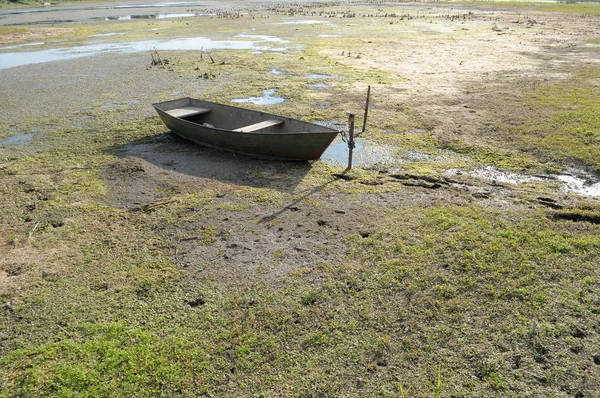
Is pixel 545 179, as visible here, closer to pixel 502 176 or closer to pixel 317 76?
pixel 502 176

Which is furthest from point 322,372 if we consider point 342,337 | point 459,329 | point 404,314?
point 459,329

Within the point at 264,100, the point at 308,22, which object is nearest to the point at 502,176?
the point at 264,100

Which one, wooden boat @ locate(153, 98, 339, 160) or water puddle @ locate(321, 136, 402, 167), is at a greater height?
wooden boat @ locate(153, 98, 339, 160)

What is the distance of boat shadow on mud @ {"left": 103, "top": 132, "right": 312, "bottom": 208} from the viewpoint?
8039mm

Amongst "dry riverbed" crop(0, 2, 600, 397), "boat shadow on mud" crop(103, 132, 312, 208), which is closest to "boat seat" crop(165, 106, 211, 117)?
"dry riverbed" crop(0, 2, 600, 397)

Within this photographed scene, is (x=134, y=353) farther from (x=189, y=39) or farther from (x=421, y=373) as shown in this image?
(x=189, y=39)

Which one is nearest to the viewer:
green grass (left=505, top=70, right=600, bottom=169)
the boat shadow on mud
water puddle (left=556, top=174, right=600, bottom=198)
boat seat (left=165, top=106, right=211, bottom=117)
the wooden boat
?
water puddle (left=556, top=174, right=600, bottom=198)

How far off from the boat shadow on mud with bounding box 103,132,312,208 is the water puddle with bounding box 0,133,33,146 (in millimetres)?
2387

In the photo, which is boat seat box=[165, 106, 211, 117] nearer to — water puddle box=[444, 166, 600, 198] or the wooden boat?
the wooden boat

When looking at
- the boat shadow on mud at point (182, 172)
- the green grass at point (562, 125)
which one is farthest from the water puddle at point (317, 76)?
the boat shadow on mud at point (182, 172)

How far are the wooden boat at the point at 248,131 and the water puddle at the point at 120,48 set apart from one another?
12717 millimetres

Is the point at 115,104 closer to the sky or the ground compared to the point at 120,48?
closer to the ground

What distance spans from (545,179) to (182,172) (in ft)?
22.5

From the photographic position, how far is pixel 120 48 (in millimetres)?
24250
